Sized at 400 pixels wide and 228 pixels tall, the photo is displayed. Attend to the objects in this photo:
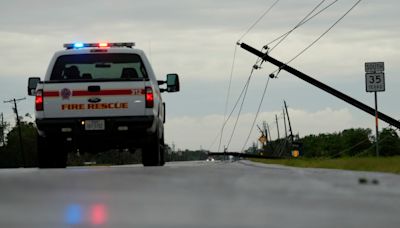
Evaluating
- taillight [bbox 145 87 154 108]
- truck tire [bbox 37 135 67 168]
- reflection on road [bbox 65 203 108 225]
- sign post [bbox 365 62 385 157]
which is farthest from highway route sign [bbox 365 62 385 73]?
reflection on road [bbox 65 203 108 225]

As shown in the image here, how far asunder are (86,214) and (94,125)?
33.5ft

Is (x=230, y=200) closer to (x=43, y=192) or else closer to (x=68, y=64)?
(x=43, y=192)

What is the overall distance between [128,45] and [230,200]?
11058mm

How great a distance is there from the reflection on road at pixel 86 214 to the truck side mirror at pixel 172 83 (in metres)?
12.2

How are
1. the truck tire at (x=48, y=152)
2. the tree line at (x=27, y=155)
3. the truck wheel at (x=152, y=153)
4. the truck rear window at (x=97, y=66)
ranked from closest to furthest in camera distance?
the truck tire at (x=48, y=152), the truck rear window at (x=97, y=66), the truck wheel at (x=152, y=153), the tree line at (x=27, y=155)

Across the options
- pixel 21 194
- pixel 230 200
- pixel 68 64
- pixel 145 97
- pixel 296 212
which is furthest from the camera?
pixel 68 64

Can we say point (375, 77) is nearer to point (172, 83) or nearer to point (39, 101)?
point (172, 83)

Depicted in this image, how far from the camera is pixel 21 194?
21.6 ft

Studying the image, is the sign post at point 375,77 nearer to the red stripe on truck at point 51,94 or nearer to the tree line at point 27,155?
the red stripe on truck at point 51,94

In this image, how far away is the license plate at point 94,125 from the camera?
15078 millimetres

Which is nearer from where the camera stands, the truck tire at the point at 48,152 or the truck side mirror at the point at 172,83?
the truck tire at the point at 48,152

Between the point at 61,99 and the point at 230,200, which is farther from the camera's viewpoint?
the point at 61,99

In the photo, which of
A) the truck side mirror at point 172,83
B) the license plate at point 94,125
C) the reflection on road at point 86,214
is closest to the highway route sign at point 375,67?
the truck side mirror at point 172,83

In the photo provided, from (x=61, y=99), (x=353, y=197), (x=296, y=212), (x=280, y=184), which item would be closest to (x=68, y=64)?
(x=61, y=99)
